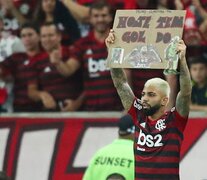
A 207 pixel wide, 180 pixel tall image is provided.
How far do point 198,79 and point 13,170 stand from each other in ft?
8.31

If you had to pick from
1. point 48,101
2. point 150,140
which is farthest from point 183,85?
point 48,101

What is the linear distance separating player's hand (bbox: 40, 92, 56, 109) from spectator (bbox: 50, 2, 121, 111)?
40 centimetres

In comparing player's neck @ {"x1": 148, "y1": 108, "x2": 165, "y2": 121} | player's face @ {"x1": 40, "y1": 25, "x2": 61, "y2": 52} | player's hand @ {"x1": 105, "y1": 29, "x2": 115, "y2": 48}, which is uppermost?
player's hand @ {"x1": 105, "y1": 29, "x2": 115, "y2": 48}

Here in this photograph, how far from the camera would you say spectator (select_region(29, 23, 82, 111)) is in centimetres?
1158

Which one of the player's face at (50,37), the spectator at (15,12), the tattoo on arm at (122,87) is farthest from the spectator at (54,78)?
the tattoo on arm at (122,87)

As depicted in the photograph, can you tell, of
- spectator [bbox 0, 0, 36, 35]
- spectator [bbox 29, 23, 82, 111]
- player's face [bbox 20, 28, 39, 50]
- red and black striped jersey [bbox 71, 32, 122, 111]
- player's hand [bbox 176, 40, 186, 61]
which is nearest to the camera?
player's hand [bbox 176, 40, 186, 61]

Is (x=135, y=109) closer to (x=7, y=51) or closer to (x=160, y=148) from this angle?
(x=160, y=148)

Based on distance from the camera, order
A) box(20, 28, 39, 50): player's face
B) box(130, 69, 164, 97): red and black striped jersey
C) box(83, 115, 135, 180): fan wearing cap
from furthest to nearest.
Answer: box(20, 28, 39, 50): player's face
box(130, 69, 164, 97): red and black striped jersey
box(83, 115, 135, 180): fan wearing cap

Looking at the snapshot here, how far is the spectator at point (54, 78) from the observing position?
456 inches

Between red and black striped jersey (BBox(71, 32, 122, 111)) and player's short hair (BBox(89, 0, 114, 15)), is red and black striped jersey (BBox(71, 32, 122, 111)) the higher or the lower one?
the lower one

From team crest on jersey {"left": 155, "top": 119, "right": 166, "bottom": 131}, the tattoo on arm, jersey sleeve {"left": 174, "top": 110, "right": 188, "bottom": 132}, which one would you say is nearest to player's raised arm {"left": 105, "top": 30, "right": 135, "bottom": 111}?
the tattoo on arm

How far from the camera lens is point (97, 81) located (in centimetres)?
1130

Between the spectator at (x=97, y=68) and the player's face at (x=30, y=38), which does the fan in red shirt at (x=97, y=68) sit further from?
the player's face at (x=30, y=38)

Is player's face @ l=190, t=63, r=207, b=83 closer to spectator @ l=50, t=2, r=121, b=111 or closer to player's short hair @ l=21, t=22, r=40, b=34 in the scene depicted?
spectator @ l=50, t=2, r=121, b=111
